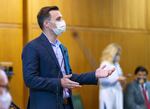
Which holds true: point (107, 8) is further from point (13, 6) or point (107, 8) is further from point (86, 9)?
point (13, 6)

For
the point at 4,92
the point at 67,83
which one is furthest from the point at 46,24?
the point at 4,92

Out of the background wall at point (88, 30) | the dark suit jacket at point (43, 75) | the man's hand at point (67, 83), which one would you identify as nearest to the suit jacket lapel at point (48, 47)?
the dark suit jacket at point (43, 75)

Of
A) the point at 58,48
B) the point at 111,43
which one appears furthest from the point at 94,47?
the point at 58,48

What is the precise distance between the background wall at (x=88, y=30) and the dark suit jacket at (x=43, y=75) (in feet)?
8.60

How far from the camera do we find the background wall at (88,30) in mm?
6820

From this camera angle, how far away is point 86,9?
25.7 feet

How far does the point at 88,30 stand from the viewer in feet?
25.9

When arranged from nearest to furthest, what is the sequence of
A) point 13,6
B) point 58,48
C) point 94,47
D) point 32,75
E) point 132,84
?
point 32,75 < point 58,48 < point 13,6 < point 132,84 < point 94,47

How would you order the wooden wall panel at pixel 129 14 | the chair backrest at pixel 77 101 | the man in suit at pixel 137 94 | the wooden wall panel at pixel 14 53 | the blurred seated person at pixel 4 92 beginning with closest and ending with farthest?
1. the blurred seated person at pixel 4 92
2. the wooden wall panel at pixel 14 53
3. the chair backrest at pixel 77 101
4. the man in suit at pixel 137 94
5. the wooden wall panel at pixel 129 14

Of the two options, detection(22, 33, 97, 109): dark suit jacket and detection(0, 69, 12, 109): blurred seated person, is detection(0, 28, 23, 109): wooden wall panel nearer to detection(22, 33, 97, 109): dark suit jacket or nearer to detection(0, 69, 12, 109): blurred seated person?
detection(22, 33, 97, 109): dark suit jacket

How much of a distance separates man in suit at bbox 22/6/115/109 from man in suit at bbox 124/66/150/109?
3.71 metres

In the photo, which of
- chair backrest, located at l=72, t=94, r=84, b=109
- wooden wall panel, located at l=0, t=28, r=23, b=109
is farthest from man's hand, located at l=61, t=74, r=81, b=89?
chair backrest, located at l=72, t=94, r=84, b=109

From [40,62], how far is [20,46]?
329cm

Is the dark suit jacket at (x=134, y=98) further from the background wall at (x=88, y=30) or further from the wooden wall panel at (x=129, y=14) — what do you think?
the wooden wall panel at (x=129, y=14)
